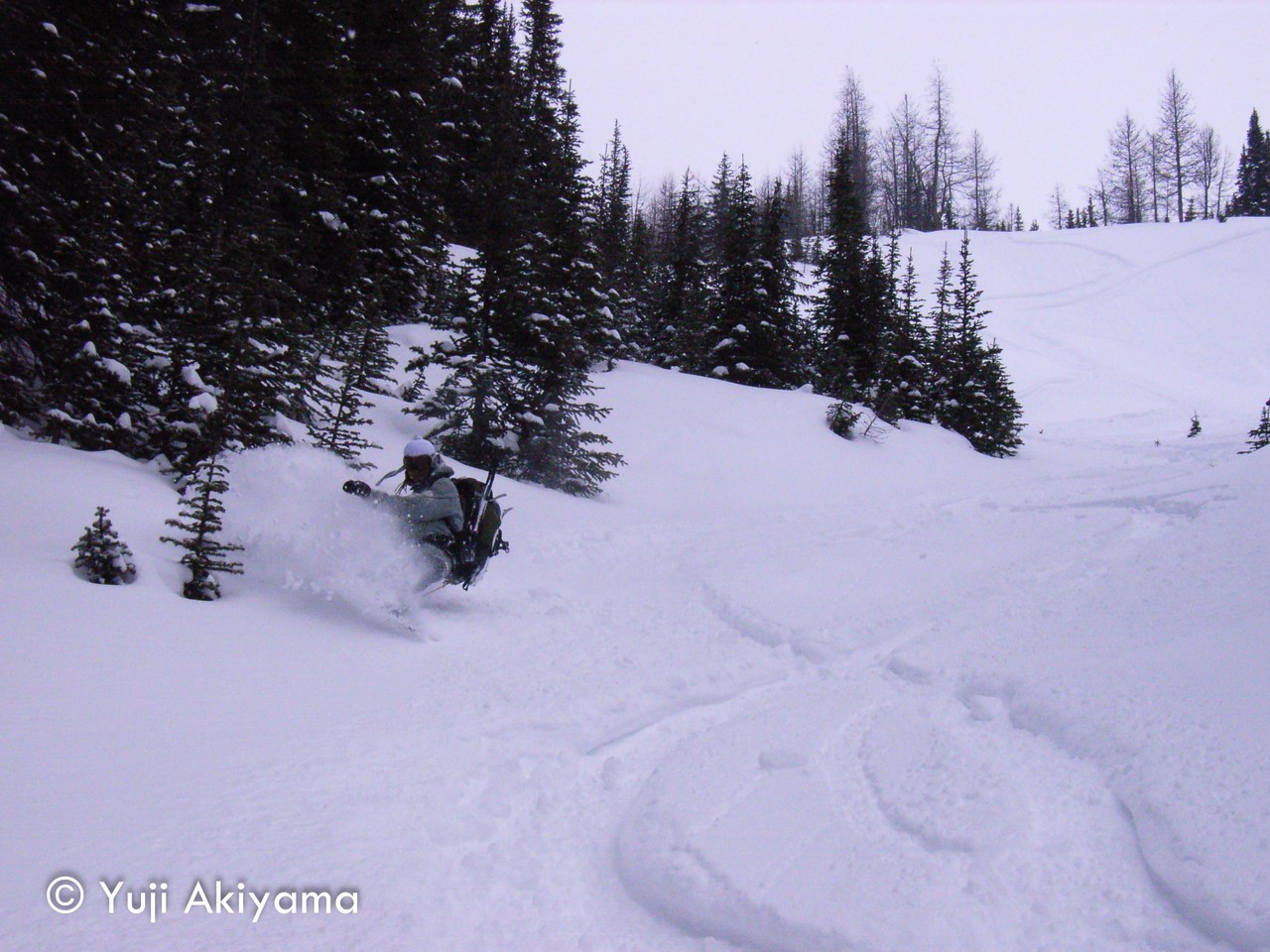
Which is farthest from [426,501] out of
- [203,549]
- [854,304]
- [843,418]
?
[854,304]

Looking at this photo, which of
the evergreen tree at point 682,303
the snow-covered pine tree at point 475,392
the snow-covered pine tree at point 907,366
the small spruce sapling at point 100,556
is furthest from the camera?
the evergreen tree at point 682,303

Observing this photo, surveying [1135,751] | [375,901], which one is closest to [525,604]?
[375,901]

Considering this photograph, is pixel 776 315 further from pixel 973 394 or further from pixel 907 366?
pixel 973 394

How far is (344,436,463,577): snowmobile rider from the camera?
715 cm

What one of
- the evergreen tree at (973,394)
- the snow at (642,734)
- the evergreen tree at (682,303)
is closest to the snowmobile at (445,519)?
the snow at (642,734)

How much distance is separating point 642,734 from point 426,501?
337cm

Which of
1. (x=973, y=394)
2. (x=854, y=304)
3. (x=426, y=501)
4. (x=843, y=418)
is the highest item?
(x=854, y=304)

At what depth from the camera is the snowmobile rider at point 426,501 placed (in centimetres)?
715

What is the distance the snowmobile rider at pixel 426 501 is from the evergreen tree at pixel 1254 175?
85840 millimetres

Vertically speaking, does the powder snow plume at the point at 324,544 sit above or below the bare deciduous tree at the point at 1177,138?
below

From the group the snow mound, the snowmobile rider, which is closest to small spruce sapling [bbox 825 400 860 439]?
the snowmobile rider

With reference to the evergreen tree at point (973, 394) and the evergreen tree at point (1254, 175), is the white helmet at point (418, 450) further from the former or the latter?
the evergreen tree at point (1254, 175)

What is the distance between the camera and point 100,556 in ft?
18.3

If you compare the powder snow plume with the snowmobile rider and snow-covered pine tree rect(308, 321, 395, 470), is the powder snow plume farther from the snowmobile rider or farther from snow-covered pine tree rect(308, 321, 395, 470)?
snow-covered pine tree rect(308, 321, 395, 470)
